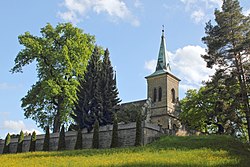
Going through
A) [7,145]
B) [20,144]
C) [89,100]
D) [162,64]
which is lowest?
[7,145]

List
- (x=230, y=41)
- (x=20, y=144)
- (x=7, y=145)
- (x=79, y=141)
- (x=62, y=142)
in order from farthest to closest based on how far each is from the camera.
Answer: (x=7, y=145) → (x=20, y=144) → (x=62, y=142) → (x=79, y=141) → (x=230, y=41)

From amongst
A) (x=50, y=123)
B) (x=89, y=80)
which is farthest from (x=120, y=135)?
(x=50, y=123)

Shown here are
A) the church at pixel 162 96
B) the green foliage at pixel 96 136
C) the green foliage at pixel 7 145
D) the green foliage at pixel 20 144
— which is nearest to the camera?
the green foliage at pixel 96 136

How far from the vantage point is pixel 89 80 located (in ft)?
124

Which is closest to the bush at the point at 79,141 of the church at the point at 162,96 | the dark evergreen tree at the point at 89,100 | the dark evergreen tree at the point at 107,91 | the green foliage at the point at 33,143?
the dark evergreen tree at the point at 89,100

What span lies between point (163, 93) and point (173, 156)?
117ft

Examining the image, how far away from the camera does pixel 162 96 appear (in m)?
58.0

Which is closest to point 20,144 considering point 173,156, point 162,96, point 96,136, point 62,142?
point 62,142

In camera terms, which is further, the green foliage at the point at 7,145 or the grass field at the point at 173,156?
the green foliage at the point at 7,145

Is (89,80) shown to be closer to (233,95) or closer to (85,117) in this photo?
(85,117)

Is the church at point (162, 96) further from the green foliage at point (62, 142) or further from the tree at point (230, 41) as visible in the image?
the tree at point (230, 41)

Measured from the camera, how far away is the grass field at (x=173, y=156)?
20453 millimetres

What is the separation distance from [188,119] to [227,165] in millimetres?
27026

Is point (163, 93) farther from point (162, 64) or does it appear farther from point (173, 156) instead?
point (173, 156)
